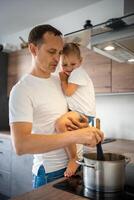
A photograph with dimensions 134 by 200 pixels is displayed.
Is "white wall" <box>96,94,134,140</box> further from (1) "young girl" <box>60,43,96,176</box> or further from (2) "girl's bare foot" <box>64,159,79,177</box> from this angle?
(2) "girl's bare foot" <box>64,159,79,177</box>

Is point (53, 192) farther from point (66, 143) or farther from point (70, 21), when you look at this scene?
point (70, 21)

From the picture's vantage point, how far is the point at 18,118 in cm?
91

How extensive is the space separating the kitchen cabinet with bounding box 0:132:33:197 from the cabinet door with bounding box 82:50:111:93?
1.03 metres

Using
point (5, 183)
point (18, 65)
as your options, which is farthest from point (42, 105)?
point (18, 65)

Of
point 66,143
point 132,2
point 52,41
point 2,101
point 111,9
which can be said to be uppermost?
point 111,9

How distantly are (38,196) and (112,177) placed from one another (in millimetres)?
254

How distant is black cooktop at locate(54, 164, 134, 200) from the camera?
76 centimetres

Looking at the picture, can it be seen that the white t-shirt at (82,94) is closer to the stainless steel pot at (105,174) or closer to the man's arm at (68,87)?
the man's arm at (68,87)

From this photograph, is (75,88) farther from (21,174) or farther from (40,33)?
(21,174)

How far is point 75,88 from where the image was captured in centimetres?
137

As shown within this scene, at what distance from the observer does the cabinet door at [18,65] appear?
296 centimetres

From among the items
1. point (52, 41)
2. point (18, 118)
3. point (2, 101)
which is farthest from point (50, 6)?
point (18, 118)

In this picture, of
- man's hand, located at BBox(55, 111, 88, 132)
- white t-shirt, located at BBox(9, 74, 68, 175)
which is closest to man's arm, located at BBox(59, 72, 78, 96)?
white t-shirt, located at BBox(9, 74, 68, 175)

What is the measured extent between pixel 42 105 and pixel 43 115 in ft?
0.17
